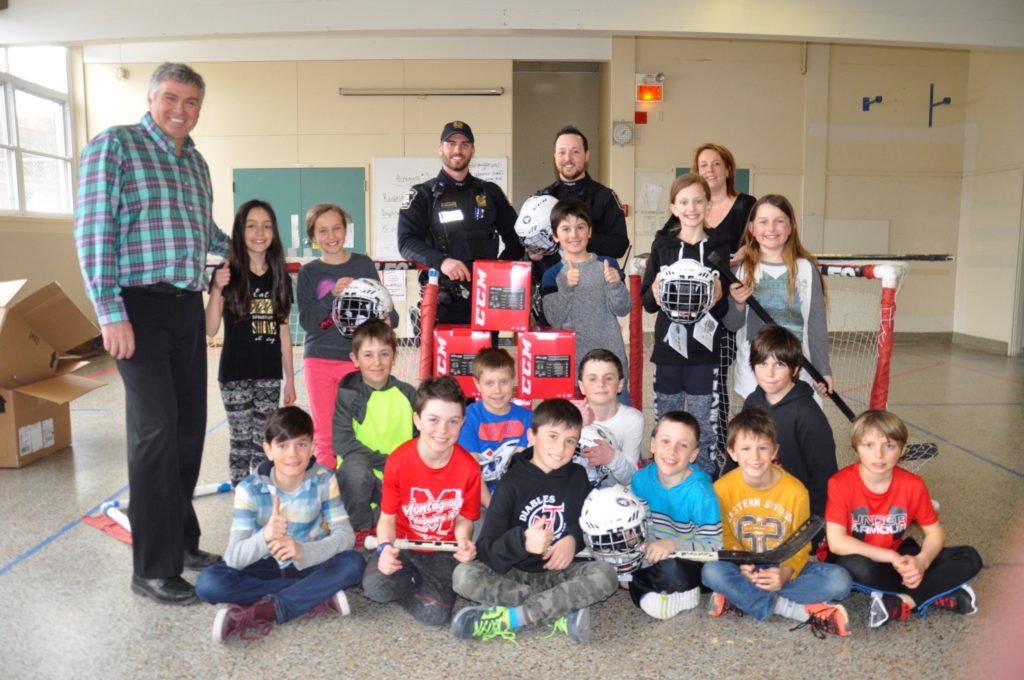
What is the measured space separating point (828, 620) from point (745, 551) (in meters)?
0.34

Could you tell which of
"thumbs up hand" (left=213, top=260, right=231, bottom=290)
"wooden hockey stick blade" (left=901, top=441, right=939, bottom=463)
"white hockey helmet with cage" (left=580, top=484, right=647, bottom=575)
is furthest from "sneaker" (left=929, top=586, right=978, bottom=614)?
"thumbs up hand" (left=213, top=260, right=231, bottom=290)

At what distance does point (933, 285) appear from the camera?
10516 millimetres

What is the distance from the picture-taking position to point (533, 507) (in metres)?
2.71

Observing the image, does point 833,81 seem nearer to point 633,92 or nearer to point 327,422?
point 633,92

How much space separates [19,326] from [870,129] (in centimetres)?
→ 993

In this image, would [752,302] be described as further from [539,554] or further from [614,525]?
[539,554]

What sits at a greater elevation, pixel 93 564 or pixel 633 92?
pixel 633 92

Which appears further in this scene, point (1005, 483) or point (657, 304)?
point (1005, 483)

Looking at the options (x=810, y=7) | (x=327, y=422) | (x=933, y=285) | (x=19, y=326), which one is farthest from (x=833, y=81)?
(x=19, y=326)

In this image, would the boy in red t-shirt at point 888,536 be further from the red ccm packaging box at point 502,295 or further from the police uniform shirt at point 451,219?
the police uniform shirt at point 451,219

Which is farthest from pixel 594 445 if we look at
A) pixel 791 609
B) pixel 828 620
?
pixel 828 620

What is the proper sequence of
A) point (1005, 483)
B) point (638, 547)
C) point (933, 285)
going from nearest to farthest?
point (638, 547), point (1005, 483), point (933, 285)

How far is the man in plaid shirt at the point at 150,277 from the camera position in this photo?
259cm

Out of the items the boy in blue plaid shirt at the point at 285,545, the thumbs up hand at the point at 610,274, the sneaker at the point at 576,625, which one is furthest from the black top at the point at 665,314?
the boy in blue plaid shirt at the point at 285,545
